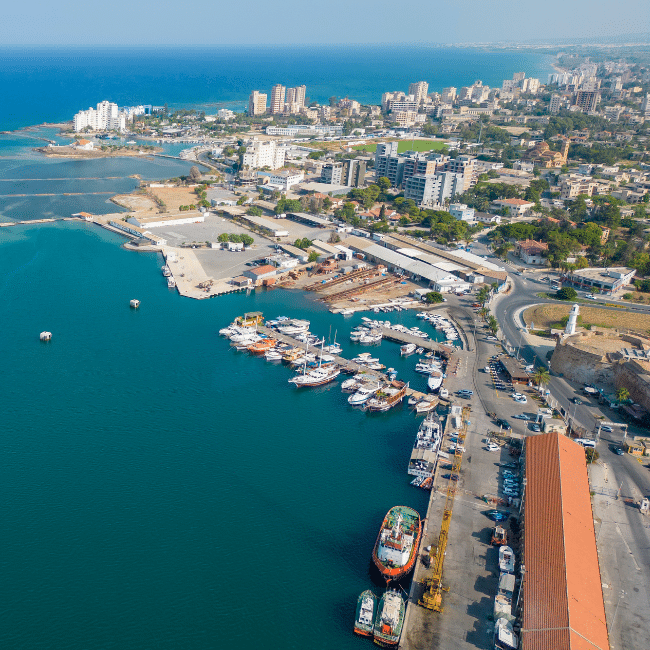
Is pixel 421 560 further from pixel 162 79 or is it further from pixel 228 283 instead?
pixel 162 79

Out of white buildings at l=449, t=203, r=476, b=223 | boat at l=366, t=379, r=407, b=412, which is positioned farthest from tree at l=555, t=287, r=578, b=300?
white buildings at l=449, t=203, r=476, b=223

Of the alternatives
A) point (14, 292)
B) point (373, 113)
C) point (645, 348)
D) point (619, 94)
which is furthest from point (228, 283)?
point (619, 94)

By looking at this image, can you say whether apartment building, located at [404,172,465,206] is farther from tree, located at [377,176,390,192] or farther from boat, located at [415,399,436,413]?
boat, located at [415,399,436,413]

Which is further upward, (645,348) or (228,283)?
(645,348)

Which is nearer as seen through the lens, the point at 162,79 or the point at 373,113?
the point at 373,113

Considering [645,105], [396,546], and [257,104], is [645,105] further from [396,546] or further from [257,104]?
[396,546]

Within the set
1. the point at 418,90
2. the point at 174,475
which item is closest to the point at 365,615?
the point at 174,475
